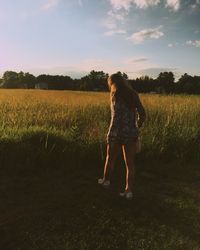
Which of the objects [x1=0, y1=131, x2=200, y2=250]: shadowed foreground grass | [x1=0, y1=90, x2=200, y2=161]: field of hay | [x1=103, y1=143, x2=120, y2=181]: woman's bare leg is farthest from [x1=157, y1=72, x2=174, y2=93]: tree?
[x1=103, y1=143, x2=120, y2=181]: woman's bare leg

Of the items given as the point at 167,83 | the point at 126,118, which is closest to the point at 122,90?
the point at 126,118

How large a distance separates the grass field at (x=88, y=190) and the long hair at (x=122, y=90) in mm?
1425

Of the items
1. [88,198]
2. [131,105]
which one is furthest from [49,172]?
[131,105]

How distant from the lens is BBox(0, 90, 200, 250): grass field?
391cm

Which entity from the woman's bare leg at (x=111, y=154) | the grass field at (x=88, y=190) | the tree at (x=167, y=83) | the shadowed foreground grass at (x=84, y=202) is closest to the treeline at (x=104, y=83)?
the tree at (x=167, y=83)

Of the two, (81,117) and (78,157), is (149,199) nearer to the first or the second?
(78,157)

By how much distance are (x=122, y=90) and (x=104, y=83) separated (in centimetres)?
4544

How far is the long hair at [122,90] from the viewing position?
4914mm

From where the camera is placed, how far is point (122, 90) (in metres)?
4.94

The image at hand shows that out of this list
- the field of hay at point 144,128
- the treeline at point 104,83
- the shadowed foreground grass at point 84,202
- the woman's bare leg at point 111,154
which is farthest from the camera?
the treeline at point 104,83

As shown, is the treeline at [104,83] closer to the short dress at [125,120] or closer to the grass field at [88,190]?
the grass field at [88,190]

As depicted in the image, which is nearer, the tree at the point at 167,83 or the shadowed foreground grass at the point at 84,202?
the shadowed foreground grass at the point at 84,202

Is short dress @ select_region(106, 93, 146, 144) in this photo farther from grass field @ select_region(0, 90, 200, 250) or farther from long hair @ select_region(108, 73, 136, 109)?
grass field @ select_region(0, 90, 200, 250)

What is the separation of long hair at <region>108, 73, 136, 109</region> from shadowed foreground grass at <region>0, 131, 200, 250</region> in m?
1.42
